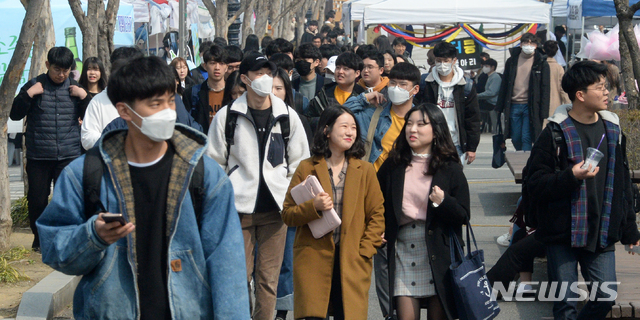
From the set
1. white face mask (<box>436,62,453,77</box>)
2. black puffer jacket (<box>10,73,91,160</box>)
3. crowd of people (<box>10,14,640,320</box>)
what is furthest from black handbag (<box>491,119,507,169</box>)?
black puffer jacket (<box>10,73,91,160</box>)

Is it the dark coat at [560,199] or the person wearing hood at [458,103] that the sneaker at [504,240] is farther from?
the dark coat at [560,199]

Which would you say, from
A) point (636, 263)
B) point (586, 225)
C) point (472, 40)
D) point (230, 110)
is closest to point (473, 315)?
point (586, 225)

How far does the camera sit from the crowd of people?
267 centimetres

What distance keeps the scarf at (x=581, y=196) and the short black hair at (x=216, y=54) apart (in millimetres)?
3784

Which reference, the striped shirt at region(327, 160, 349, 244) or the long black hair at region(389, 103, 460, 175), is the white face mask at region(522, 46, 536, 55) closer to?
the long black hair at region(389, 103, 460, 175)

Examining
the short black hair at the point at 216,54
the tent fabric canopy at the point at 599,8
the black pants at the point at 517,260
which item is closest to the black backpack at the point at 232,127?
the black pants at the point at 517,260

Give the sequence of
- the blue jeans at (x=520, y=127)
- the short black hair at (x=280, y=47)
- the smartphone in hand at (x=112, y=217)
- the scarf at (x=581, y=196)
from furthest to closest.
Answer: the blue jeans at (x=520, y=127) < the short black hair at (x=280, y=47) < the scarf at (x=581, y=196) < the smartphone in hand at (x=112, y=217)

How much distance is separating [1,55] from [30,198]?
27.8 feet

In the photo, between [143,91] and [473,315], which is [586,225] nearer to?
[473,315]

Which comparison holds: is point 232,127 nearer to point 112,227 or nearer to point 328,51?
point 112,227

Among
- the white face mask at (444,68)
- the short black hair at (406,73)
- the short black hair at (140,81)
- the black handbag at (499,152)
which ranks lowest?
the black handbag at (499,152)

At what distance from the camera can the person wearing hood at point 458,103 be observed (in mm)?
7242

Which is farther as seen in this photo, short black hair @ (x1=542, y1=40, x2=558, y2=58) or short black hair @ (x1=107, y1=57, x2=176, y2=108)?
short black hair @ (x1=542, y1=40, x2=558, y2=58)

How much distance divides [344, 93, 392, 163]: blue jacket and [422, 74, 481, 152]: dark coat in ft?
4.24
